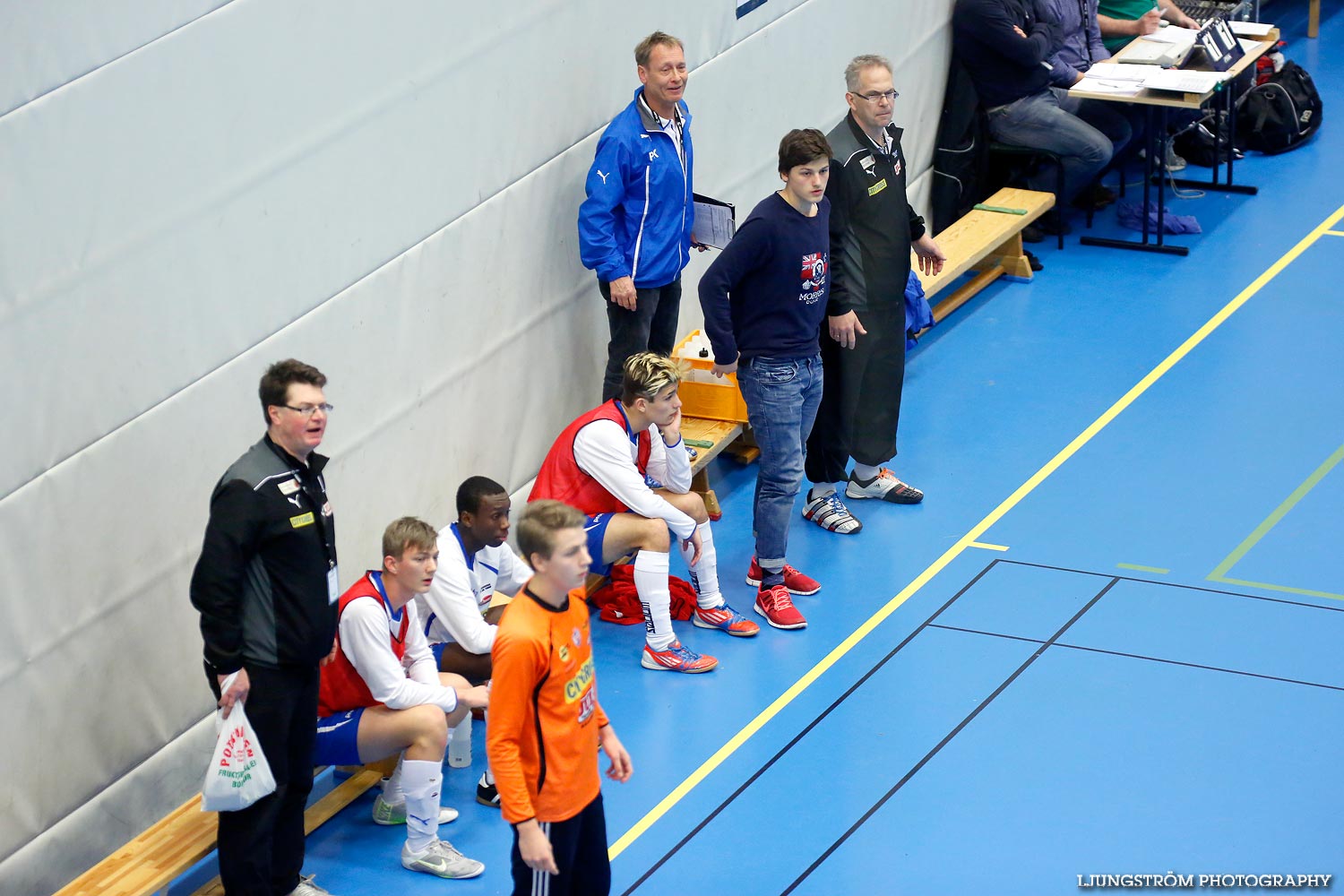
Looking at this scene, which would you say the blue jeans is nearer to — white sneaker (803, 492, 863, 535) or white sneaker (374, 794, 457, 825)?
white sneaker (803, 492, 863, 535)

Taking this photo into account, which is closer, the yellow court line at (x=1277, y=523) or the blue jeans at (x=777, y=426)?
the blue jeans at (x=777, y=426)

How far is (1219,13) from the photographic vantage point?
1216 cm

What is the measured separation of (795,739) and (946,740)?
56 cm

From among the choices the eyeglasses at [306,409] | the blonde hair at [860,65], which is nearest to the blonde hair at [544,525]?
the eyeglasses at [306,409]

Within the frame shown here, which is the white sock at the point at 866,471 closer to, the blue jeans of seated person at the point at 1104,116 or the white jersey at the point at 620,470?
the white jersey at the point at 620,470

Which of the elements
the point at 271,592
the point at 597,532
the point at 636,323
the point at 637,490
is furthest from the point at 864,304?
the point at 271,592

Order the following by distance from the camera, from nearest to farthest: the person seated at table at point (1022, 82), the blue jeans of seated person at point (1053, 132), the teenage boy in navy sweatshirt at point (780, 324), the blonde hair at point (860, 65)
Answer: the teenage boy in navy sweatshirt at point (780, 324) < the blonde hair at point (860, 65) < the person seated at table at point (1022, 82) < the blue jeans of seated person at point (1053, 132)

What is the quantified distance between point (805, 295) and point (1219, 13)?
22.1ft

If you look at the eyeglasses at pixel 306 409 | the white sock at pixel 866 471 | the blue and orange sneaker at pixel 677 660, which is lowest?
the blue and orange sneaker at pixel 677 660

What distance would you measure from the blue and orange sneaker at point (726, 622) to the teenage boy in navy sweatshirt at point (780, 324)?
13 centimetres

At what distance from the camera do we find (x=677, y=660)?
6.75 meters

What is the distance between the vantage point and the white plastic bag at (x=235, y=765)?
507 cm

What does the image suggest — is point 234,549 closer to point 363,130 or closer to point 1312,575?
point 363,130

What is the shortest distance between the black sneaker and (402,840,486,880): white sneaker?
1.15ft
